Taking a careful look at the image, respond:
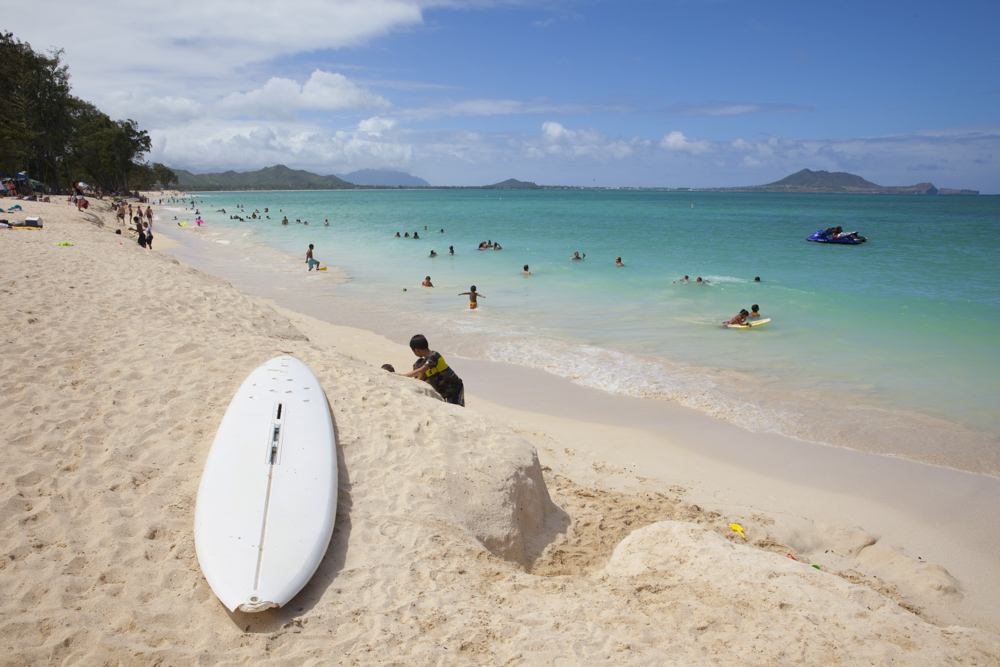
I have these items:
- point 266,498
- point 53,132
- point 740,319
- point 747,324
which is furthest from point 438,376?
point 53,132

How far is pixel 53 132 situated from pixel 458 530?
5421 centimetres

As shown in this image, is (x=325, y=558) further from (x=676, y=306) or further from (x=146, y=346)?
(x=676, y=306)

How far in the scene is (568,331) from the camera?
515 inches

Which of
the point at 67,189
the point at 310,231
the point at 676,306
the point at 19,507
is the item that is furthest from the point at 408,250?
the point at 67,189

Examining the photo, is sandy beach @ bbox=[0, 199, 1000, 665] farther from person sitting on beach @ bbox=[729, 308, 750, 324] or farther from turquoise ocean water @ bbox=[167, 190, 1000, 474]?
person sitting on beach @ bbox=[729, 308, 750, 324]

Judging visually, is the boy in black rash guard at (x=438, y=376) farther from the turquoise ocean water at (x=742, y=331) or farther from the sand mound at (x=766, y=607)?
the turquoise ocean water at (x=742, y=331)

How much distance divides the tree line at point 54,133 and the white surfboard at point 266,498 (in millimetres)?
39172

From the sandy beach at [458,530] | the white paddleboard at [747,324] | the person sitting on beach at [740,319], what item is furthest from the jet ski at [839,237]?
the sandy beach at [458,530]

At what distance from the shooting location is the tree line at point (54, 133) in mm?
34216

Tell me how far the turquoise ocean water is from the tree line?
1709cm

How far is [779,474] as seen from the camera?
6488mm

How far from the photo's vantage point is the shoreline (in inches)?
207

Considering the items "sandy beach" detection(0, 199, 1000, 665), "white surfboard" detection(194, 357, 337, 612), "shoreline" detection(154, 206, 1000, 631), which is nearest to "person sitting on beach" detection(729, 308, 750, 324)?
"shoreline" detection(154, 206, 1000, 631)

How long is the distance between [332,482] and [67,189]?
6696 centimetres
